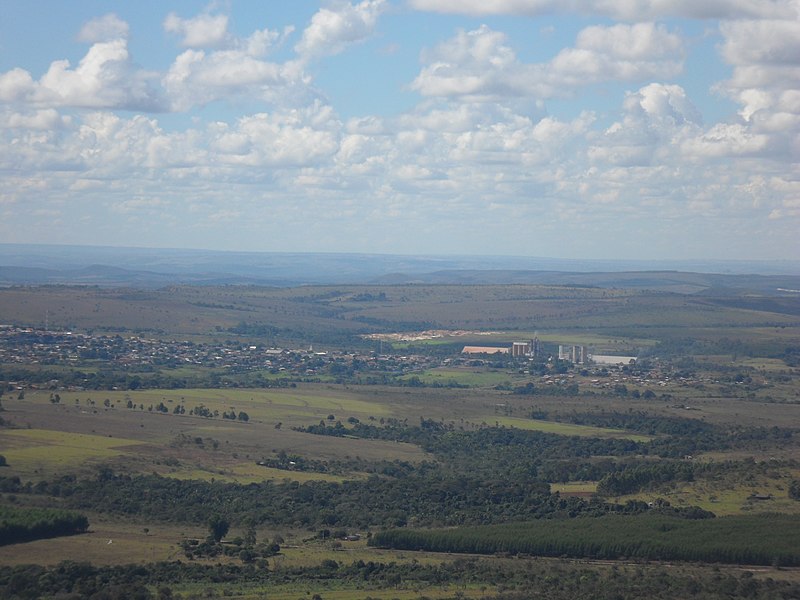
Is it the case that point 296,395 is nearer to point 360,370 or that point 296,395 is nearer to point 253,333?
point 360,370

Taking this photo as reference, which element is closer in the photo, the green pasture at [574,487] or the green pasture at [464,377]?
Result: the green pasture at [574,487]

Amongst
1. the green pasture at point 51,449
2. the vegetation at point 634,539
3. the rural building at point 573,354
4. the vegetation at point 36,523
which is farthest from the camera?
the rural building at point 573,354

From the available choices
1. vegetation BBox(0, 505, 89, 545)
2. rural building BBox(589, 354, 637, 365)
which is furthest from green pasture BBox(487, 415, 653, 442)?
vegetation BBox(0, 505, 89, 545)

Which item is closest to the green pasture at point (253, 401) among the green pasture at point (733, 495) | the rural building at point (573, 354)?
the green pasture at point (733, 495)

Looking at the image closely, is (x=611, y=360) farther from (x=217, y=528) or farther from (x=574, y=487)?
(x=217, y=528)

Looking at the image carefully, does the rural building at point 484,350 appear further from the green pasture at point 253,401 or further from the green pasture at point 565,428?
the green pasture at point 565,428

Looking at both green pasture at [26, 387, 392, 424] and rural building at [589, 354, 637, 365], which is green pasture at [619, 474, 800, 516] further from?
rural building at [589, 354, 637, 365]
